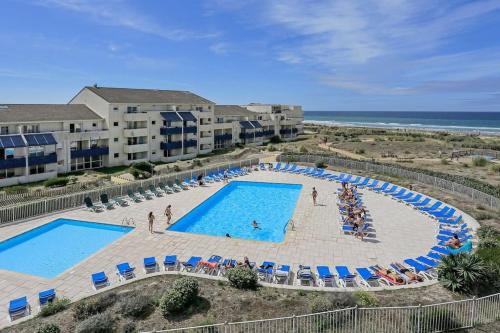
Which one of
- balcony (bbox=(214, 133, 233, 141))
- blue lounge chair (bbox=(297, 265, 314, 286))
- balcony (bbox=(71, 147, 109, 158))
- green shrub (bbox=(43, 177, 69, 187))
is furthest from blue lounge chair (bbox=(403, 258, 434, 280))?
balcony (bbox=(214, 133, 233, 141))

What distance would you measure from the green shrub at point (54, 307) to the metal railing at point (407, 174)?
1082 inches

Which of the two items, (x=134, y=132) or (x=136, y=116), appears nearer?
(x=134, y=132)

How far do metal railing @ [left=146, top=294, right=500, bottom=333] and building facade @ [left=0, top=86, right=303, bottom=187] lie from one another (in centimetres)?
3372

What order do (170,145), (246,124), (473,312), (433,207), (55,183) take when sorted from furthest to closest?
(246,124) → (170,145) → (55,183) → (433,207) → (473,312)

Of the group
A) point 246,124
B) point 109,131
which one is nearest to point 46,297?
point 109,131

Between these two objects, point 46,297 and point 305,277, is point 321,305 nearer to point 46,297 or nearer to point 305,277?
point 305,277

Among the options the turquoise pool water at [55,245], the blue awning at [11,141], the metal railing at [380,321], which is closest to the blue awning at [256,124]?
the blue awning at [11,141]

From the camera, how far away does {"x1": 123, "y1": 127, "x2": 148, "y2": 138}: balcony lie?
46719 millimetres

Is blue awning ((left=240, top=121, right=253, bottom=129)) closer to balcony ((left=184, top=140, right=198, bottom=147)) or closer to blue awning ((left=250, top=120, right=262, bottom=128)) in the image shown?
blue awning ((left=250, top=120, right=262, bottom=128))

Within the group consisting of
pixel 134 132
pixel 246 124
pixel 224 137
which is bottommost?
pixel 224 137

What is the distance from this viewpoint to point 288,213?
27734mm

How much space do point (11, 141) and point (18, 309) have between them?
2787 cm

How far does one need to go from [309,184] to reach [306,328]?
2553cm

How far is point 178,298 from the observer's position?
12.4 meters
